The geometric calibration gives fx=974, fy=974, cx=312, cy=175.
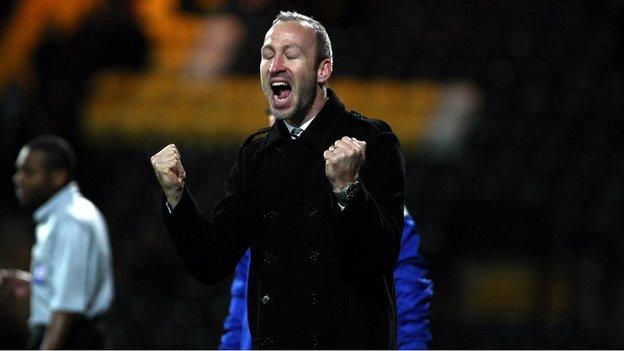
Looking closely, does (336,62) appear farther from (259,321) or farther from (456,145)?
(259,321)

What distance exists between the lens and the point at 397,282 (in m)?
2.39

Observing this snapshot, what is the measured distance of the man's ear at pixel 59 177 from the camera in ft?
11.3

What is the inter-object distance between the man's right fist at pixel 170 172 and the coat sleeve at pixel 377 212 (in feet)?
0.96

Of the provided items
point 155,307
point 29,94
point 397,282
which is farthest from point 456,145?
point 397,282

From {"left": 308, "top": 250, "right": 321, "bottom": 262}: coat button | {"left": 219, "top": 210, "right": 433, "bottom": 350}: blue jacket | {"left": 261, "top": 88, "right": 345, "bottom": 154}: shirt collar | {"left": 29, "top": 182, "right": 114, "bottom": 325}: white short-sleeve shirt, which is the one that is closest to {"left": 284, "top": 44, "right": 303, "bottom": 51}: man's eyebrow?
{"left": 261, "top": 88, "right": 345, "bottom": 154}: shirt collar

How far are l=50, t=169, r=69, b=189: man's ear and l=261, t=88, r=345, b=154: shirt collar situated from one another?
183 cm

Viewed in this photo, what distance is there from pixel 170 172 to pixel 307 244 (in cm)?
27

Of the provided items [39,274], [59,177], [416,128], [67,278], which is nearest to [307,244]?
[67,278]

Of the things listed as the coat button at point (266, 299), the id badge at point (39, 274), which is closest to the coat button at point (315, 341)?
the coat button at point (266, 299)

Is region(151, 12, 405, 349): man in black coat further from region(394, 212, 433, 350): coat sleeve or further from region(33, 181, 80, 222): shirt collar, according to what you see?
region(33, 181, 80, 222): shirt collar

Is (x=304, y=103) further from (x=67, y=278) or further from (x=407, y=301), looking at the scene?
(x=67, y=278)

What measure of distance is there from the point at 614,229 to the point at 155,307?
3.02m

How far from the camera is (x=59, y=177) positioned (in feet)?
11.4

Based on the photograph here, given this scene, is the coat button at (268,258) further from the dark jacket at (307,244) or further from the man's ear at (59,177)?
the man's ear at (59,177)
